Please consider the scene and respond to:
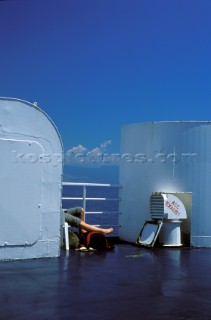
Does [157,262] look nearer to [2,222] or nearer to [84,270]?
[84,270]

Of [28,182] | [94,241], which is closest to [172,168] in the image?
[94,241]

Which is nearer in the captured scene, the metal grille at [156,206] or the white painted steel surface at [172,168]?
the metal grille at [156,206]

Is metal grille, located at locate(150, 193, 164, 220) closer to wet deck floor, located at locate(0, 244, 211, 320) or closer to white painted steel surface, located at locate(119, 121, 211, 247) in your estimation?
white painted steel surface, located at locate(119, 121, 211, 247)

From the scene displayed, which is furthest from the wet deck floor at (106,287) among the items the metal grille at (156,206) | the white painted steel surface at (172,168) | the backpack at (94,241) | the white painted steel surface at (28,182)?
the white painted steel surface at (172,168)

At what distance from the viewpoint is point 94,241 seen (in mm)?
9531

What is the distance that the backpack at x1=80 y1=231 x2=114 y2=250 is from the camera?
9.49 metres

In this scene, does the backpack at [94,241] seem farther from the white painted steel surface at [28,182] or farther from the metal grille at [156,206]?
the metal grille at [156,206]

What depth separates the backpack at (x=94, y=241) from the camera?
9492mm

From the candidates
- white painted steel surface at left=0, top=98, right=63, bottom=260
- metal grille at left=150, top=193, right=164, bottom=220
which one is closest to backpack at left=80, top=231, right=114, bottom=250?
white painted steel surface at left=0, top=98, right=63, bottom=260

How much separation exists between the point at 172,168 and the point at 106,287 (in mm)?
5105

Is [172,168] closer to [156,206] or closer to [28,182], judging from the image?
[156,206]

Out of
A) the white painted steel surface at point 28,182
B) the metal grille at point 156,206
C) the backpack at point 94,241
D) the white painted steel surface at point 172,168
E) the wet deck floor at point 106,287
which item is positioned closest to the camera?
the wet deck floor at point 106,287

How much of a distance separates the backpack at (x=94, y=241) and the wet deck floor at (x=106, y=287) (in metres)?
0.65

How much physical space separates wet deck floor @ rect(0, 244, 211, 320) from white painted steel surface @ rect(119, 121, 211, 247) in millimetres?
1881
